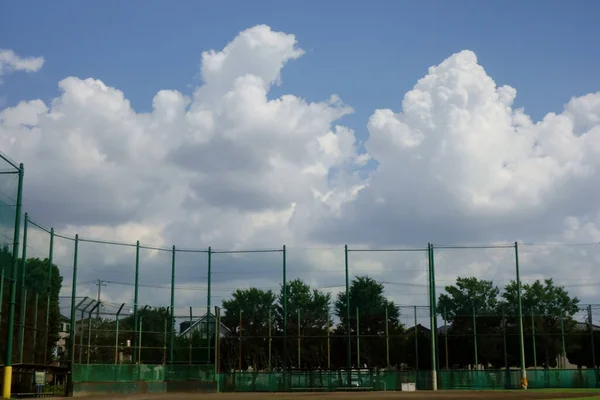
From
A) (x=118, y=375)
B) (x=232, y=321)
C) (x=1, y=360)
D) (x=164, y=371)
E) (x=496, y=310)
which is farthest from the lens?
(x=496, y=310)

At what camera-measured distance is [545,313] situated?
86.9 m

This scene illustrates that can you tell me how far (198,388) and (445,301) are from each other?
58.0 metres

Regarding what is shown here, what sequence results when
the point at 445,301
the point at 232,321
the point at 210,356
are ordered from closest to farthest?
the point at 210,356, the point at 232,321, the point at 445,301

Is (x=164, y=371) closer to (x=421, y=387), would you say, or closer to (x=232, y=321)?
(x=421, y=387)

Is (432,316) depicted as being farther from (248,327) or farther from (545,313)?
(545,313)

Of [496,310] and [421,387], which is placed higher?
[496,310]

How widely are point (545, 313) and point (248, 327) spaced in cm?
3464

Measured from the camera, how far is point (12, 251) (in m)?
31.3

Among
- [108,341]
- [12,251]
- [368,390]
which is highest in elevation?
[12,251]

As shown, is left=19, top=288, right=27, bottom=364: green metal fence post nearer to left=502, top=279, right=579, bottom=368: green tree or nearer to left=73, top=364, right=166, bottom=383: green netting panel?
left=73, top=364, right=166, bottom=383: green netting panel

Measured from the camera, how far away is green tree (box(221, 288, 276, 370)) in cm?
5456

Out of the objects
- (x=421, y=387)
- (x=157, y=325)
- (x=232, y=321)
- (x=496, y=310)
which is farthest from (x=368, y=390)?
(x=496, y=310)

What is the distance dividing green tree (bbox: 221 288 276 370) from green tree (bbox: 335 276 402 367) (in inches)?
253

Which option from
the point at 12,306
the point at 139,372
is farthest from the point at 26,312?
the point at 139,372
